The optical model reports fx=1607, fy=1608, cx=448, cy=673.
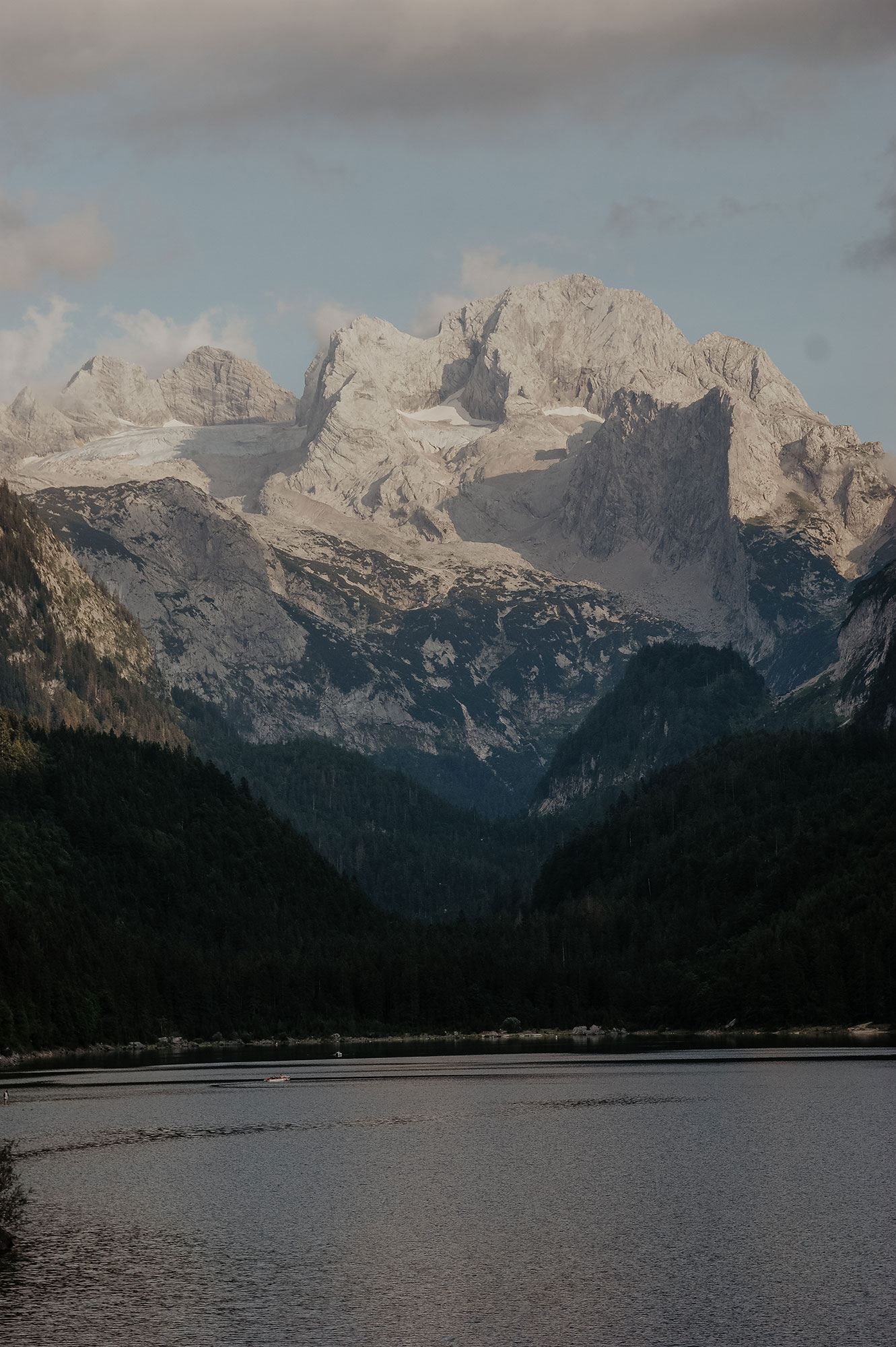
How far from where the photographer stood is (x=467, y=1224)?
9088 cm

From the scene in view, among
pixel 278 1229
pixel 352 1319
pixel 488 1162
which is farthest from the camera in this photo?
pixel 488 1162

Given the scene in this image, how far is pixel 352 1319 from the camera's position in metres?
68.2

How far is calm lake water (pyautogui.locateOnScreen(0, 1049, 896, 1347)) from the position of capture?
67438 millimetres

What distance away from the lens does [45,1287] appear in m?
74.6

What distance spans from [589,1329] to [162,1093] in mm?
123953

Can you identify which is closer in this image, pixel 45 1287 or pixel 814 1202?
pixel 45 1287

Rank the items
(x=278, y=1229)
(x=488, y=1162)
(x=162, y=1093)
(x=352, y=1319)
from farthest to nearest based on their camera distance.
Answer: (x=162, y=1093) < (x=488, y=1162) < (x=278, y=1229) < (x=352, y=1319)

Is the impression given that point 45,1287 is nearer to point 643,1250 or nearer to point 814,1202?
point 643,1250

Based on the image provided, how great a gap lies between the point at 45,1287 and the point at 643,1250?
2940cm

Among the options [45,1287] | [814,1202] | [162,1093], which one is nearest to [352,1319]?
[45,1287]

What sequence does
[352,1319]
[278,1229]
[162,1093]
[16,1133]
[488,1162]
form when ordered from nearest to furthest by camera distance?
1. [352,1319]
2. [278,1229]
3. [488,1162]
4. [16,1133]
5. [162,1093]

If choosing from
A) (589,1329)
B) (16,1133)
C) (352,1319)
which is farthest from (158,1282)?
(16,1133)

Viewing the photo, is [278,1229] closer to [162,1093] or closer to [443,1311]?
[443,1311]

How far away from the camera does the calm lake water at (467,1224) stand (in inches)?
2655
